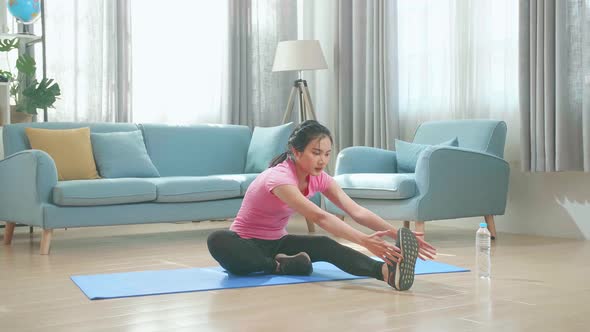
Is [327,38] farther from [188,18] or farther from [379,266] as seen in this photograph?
[379,266]

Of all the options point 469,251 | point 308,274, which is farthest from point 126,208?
point 469,251

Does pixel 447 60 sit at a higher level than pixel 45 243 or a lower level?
higher

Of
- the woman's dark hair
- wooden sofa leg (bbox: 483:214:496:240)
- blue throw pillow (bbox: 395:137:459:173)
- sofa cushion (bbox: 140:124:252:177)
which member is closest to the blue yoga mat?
the woman's dark hair

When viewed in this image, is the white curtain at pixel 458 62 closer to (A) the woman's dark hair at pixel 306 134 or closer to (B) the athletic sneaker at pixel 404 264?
(A) the woman's dark hair at pixel 306 134

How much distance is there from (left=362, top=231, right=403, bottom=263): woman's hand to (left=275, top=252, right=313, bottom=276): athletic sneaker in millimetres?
480

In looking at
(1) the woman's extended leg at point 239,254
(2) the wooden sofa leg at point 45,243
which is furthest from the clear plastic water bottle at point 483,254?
(2) the wooden sofa leg at point 45,243

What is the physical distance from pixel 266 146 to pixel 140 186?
42.2 inches

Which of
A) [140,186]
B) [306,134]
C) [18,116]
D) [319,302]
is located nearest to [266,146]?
[140,186]

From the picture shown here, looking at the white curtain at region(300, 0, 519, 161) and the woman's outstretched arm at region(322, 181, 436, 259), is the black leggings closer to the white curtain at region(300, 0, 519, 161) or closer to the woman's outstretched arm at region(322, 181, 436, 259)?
the woman's outstretched arm at region(322, 181, 436, 259)

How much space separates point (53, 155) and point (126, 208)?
624 millimetres

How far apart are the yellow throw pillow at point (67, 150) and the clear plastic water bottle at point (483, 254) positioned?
2.43 m

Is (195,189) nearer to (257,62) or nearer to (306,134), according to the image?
(306,134)

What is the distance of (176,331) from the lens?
2.24 meters

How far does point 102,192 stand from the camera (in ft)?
14.0
